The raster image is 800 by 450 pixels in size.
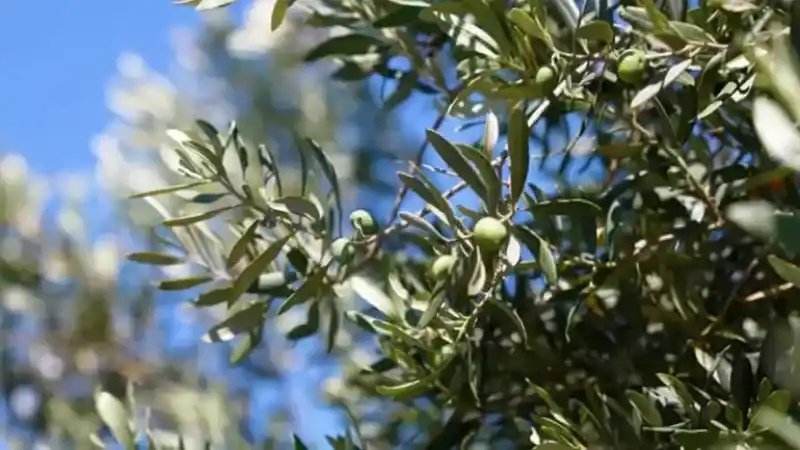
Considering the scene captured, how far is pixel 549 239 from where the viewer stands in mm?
1277

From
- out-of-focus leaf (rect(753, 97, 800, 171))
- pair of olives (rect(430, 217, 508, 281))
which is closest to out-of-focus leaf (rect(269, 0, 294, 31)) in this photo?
pair of olives (rect(430, 217, 508, 281))

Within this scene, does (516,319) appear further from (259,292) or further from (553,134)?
(553,134)

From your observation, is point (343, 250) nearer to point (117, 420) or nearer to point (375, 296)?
point (375, 296)

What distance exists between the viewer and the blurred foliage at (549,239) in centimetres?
103

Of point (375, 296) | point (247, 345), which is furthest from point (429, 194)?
point (247, 345)

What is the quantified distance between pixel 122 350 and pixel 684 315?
7.49 feet

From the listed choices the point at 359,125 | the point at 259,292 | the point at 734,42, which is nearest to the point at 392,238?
the point at 259,292

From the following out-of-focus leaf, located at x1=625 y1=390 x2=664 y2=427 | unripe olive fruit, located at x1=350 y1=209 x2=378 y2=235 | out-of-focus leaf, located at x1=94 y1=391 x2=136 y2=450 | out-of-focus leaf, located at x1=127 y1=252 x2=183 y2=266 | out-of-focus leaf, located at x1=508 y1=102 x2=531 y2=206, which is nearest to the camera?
out-of-focus leaf, located at x1=508 y1=102 x2=531 y2=206

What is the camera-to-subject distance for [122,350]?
3.25 metres

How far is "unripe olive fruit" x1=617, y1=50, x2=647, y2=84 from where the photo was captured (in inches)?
41.2

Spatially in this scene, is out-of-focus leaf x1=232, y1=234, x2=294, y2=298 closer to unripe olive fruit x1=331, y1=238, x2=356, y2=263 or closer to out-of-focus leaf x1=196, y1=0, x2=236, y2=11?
unripe olive fruit x1=331, y1=238, x2=356, y2=263

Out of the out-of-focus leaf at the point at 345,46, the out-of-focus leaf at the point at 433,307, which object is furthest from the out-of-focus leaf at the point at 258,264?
the out-of-focus leaf at the point at 345,46

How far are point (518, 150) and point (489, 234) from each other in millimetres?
74

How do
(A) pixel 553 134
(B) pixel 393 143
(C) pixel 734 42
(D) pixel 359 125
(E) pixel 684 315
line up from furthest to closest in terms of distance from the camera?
1. (D) pixel 359 125
2. (B) pixel 393 143
3. (A) pixel 553 134
4. (E) pixel 684 315
5. (C) pixel 734 42
